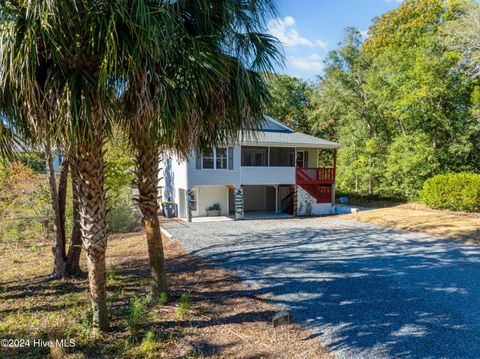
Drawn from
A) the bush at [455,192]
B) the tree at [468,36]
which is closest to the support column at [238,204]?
the bush at [455,192]

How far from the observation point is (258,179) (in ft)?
55.1

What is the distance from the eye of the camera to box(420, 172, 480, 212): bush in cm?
1516

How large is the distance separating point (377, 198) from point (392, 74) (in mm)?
9510

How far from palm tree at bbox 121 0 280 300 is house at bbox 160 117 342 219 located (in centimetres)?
989

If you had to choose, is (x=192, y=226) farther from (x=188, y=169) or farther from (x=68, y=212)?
(x=68, y=212)

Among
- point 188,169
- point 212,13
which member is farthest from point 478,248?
point 188,169

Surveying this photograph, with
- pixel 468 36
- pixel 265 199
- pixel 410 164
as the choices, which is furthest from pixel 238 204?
pixel 468 36

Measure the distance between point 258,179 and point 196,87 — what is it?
42.9 feet

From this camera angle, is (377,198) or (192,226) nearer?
(192,226)

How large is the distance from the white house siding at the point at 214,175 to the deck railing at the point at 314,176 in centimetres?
412

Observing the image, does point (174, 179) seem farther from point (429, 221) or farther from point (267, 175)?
point (429, 221)

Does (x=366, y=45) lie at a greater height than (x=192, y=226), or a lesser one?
greater

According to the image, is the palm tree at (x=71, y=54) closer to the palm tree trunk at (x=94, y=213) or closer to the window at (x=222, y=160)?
the palm tree trunk at (x=94, y=213)

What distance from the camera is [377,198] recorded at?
22.8 m
